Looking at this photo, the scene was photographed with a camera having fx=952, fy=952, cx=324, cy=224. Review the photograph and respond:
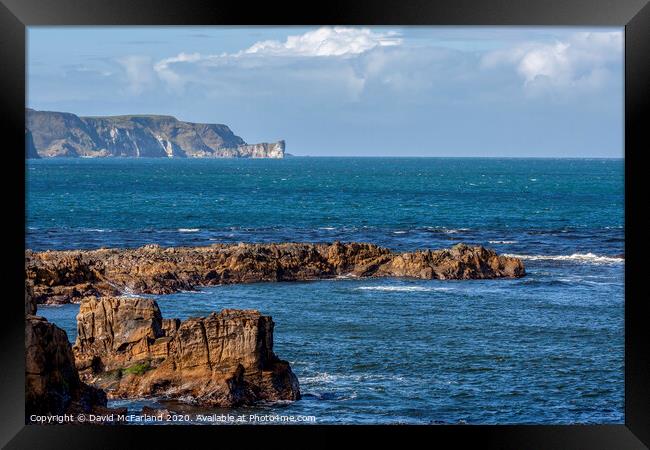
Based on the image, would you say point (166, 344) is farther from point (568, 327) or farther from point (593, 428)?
point (568, 327)

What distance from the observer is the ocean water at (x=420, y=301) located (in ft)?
38.8

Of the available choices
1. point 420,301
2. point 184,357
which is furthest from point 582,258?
point 184,357

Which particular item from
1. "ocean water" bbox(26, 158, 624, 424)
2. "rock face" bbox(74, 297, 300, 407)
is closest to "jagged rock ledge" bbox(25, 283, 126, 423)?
"rock face" bbox(74, 297, 300, 407)

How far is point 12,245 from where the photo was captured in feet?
20.4

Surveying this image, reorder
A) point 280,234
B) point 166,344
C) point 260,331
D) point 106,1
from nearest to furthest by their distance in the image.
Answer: point 106,1, point 260,331, point 166,344, point 280,234

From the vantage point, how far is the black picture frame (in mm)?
6031

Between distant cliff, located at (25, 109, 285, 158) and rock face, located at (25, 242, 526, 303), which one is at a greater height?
distant cliff, located at (25, 109, 285, 158)

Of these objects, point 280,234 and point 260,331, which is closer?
point 260,331

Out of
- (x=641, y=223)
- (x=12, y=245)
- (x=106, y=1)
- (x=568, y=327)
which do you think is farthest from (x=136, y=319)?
(x=568, y=327)

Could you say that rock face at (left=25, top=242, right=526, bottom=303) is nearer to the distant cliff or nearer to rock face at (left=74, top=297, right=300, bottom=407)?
rock face at (left=74, top=297, right=300, bottom=407)

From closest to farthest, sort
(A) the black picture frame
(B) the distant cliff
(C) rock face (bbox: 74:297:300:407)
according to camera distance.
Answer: (A) the black picture frame
(C) rock face (bbox: 74:297:300:407)
(B) the distant cliff

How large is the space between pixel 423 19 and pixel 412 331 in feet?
34.8

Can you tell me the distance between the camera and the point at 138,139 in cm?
7381

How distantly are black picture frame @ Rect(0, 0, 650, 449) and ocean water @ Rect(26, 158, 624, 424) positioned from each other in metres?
3.79
